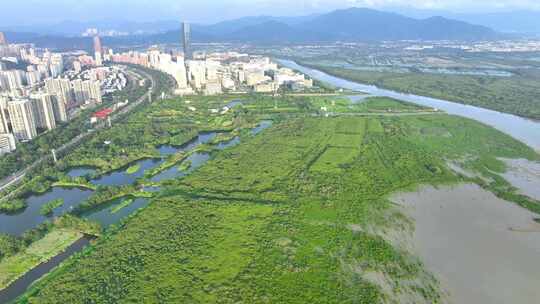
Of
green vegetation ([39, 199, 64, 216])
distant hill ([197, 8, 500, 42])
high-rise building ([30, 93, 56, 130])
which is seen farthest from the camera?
distant hill ([197, 8, 500, 42])

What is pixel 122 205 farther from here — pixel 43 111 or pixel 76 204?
pixel 43 111

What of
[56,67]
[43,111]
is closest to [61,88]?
[43,111]

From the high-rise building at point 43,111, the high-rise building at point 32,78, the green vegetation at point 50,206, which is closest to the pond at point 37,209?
the green vegetation at point 50,206

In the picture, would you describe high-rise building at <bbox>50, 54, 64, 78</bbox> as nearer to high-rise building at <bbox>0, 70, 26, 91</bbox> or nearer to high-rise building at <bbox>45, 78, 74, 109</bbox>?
high-rise building at <bbox>0, 70, 26, 91</bbox>

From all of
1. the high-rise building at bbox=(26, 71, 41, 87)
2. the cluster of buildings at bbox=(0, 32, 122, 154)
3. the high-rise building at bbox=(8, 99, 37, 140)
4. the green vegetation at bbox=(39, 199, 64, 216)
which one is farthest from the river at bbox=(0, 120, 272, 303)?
the high-rise building at bbox=(26, 71, 41, 87)

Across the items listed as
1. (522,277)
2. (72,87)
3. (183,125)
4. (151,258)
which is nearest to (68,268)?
(151,258)

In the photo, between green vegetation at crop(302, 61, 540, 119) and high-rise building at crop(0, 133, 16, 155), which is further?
green vegetation at crop(302, 61, 540, 119)

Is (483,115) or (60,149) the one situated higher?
(483,115)
